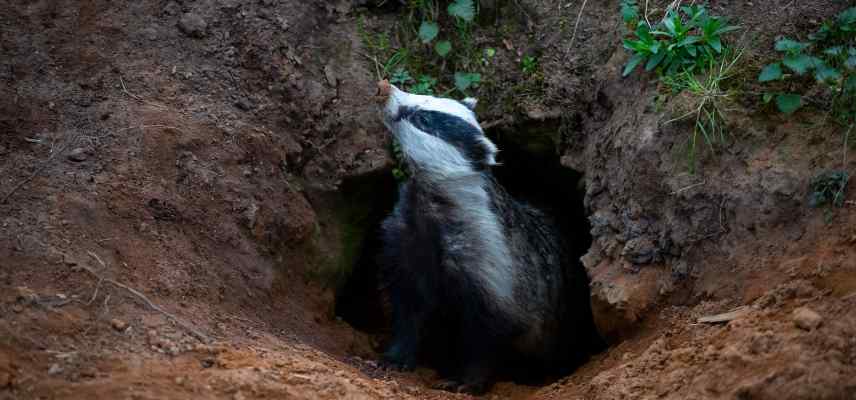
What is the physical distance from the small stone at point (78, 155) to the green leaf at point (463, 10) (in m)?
2.60

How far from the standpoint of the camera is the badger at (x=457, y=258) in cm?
427

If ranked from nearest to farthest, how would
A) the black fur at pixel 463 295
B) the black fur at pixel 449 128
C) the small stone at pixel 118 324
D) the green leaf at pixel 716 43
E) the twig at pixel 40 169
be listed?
the small stone at pixel 118 324 → the twig at pixel 40 169 → the green leaf at pixel 716 43 → the black fur at pixel 449 128 → the black fur at pixel 463 295

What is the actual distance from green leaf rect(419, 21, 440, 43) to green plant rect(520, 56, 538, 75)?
0.66m

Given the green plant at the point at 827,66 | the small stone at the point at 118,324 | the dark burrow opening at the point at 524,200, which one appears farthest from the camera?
the dark burrow opening at the point at 524,200

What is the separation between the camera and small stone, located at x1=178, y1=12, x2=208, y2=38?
4762 millimetres

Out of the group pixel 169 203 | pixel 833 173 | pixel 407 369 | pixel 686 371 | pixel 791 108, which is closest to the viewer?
pixel 686 371

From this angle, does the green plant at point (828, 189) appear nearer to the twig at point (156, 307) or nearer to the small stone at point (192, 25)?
the twig at point (156, 307)

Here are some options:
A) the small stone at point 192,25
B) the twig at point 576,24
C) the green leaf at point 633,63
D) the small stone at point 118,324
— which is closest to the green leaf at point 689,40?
the green leaf at point 633,63

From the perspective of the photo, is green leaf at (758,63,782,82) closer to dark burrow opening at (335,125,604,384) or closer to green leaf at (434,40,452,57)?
dark burrow opening at (335,125,604,384)

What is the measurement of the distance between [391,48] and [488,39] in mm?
701

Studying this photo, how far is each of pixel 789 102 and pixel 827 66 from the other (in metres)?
0.26

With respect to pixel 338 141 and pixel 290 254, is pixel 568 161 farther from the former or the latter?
pixel 290 254

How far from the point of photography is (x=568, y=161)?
4.93 metres

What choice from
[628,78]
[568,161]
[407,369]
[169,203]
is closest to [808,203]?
[628,78]
